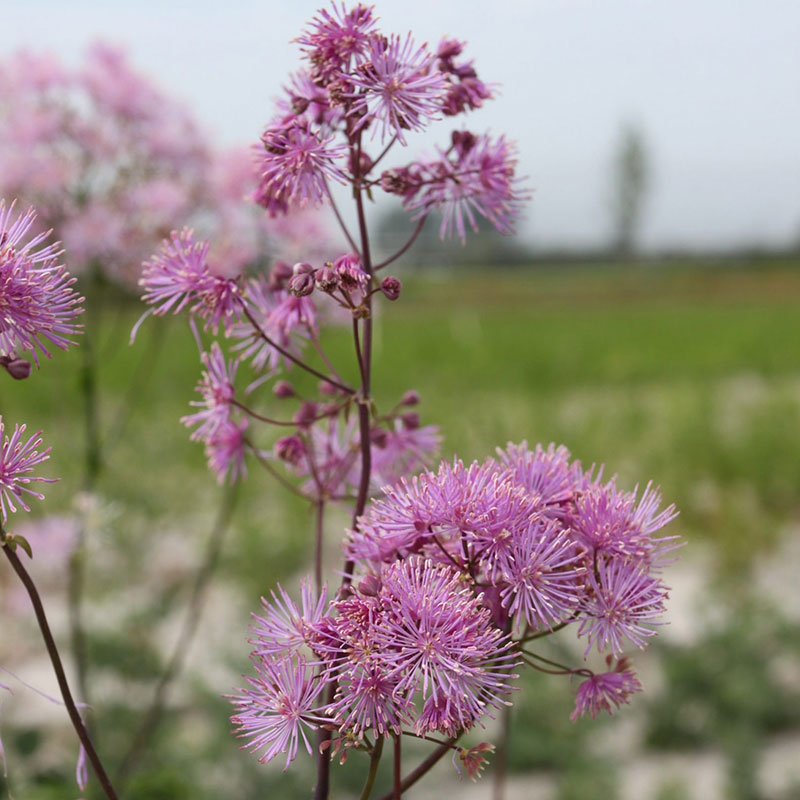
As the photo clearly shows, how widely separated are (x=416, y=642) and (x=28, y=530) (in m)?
1.80

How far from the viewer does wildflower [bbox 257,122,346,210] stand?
0.75 meters

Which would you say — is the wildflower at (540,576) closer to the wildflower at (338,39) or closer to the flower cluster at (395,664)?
the flower cluster at (395,664)

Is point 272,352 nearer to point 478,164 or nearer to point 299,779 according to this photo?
point 478,164

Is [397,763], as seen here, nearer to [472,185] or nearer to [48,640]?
[48,640]

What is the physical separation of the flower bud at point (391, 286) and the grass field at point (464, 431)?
0.37 m

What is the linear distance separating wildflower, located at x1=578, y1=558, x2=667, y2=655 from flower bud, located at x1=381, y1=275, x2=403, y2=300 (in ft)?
0.79

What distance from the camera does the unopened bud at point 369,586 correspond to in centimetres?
67

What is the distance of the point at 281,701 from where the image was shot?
0.67 m

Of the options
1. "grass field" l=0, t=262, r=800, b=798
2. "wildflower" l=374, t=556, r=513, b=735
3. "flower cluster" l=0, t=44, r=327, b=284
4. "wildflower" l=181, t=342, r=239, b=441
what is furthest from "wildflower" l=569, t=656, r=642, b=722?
"flower cluster" l=0, t=44, r=327, b=284

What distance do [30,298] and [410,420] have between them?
358mm

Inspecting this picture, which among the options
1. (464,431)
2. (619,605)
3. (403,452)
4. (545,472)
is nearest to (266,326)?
(403,452)

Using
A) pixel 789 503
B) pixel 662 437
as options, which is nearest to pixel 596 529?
pixel 789 503

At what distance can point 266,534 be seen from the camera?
194 inches

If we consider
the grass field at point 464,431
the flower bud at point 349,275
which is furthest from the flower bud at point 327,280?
the grass field at point 464,431
